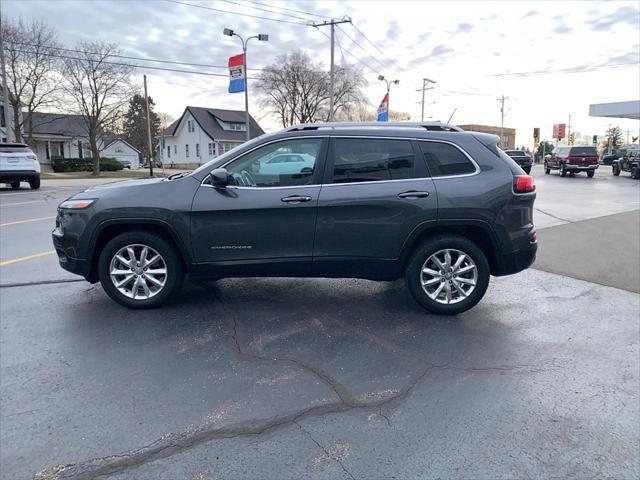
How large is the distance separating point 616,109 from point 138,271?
4914cm

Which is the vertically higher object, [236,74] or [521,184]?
[236,74]

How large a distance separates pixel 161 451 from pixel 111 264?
2.55 m

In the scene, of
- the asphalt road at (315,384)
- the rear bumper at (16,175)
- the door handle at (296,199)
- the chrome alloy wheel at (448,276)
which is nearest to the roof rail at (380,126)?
the door handle at (296,199)

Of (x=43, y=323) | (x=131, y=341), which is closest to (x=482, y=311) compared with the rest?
(x=131, y=341)

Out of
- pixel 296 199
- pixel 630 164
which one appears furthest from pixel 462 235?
pixel 630 164

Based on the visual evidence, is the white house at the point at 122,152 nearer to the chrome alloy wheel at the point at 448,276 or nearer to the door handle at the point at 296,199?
the door handle at the point at 296,199

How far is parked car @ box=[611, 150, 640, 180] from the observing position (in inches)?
1101

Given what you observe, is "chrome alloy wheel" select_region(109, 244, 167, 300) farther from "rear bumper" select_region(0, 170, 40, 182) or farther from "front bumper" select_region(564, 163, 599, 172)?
"front bumper" select_region(564, 163, 599, 172)

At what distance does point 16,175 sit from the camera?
58.4 ft

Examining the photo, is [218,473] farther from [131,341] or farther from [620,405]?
[620,405]

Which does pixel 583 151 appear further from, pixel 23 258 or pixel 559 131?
pixel 559 131

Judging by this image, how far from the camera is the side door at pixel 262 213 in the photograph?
4.50 metres

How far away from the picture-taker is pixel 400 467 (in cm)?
256

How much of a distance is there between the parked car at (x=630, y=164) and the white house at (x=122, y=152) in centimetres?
6969
